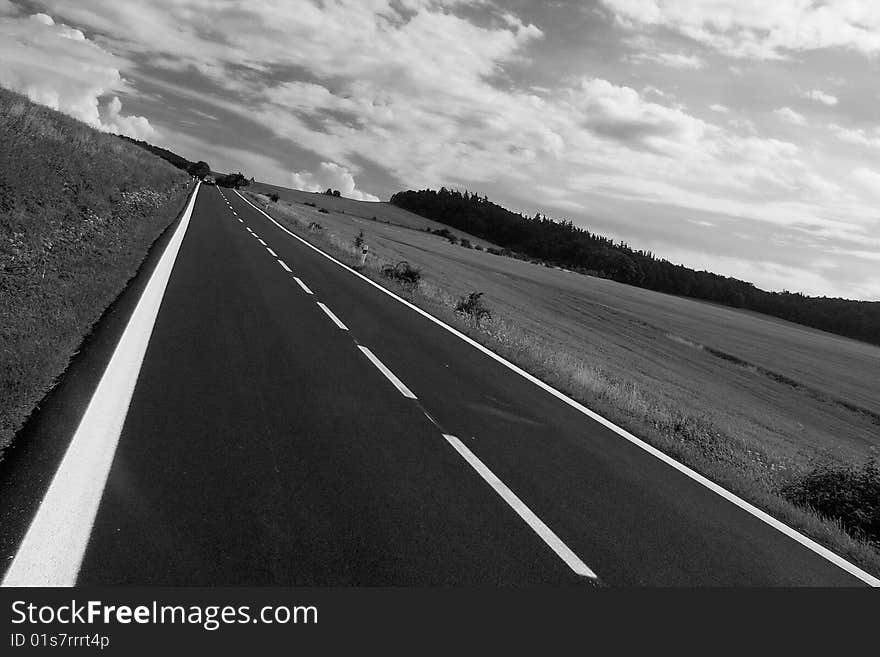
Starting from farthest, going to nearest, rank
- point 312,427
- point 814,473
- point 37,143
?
point 37,143
point 814,473
point 312,427

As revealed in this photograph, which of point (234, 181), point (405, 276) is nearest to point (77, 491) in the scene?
point (405, 276)

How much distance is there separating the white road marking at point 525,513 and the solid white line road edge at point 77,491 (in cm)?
318

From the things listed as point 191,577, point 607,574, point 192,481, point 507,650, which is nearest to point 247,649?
point 191,577

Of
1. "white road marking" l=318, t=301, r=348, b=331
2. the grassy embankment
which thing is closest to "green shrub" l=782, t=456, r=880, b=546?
"white road marking" l=318, t=301, r=348, b=331

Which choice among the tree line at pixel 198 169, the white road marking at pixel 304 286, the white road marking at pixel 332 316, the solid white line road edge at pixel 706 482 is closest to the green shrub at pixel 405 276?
the white road marking at pixel 304 286

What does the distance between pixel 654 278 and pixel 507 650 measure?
453ft

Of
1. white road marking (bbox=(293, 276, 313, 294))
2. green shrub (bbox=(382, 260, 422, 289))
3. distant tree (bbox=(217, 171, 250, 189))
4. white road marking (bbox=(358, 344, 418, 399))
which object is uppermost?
distant tree (bbox=(217, 171, 250, 189))

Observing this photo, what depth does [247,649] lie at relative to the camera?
117 inches

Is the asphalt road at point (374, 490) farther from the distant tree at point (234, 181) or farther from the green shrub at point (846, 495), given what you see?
the distant tree at point (234, 181)

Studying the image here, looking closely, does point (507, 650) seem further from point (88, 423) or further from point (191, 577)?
point (88, 423)

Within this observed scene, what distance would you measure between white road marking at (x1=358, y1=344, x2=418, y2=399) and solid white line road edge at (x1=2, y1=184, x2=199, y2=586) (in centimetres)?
325

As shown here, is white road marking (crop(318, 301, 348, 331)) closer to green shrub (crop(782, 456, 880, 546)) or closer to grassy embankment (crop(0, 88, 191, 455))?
grassy embankment (crop(0, 88, 191, 455))

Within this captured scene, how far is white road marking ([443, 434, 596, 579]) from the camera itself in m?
4.13

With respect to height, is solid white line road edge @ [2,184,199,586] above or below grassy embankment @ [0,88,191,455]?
below
